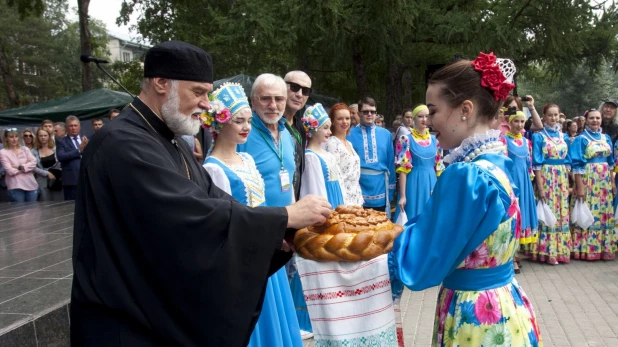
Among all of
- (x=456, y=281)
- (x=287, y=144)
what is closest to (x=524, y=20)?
(x=287, y=144)

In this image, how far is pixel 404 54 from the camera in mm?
13234

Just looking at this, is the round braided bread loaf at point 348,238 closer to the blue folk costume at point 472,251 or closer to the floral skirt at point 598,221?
the blue folk costume at point 472,251

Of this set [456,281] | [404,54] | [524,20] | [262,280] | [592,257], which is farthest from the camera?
[404,54]

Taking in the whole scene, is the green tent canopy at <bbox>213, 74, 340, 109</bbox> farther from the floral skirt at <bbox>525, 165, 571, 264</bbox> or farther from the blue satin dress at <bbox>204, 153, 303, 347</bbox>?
the blue satin dress at <bbox>204, 153, 303, 347</bbox>

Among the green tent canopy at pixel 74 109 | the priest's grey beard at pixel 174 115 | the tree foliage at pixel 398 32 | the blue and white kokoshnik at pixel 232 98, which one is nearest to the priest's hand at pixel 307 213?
the priest's grey beard at pixel 174 115

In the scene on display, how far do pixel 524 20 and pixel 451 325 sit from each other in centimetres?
1155

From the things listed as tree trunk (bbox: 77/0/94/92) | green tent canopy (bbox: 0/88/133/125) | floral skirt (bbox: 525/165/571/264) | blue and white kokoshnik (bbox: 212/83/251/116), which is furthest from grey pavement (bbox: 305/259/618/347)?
tree trunk (bbox: 77/0/94/92)

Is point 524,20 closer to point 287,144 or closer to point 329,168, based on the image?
point 329,168

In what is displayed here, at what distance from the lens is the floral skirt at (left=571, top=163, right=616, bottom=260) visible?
26.1 ft

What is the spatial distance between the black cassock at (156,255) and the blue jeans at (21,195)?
7.79 meters

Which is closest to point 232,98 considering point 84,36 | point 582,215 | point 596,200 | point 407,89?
point 582,215

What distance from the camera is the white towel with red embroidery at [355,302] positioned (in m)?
2.19

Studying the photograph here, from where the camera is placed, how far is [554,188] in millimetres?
7875

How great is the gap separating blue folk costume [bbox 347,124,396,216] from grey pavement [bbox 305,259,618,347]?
150cm
